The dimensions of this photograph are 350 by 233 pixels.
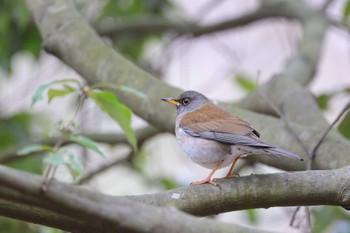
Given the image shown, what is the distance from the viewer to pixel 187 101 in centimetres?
436

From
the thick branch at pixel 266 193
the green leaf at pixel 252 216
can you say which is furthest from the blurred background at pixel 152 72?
the thick branch at pixel 266 193

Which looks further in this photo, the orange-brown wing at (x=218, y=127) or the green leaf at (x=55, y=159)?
the orange-brown wing at (x=218, y=127)

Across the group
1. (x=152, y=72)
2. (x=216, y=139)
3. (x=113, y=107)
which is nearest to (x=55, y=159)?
(x=113, y=107)

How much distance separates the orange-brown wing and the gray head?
0.25m

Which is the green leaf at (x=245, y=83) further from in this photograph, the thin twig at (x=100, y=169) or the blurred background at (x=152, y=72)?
the thin twig at (x=100, y=169)

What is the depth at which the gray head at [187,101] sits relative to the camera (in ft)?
14.2

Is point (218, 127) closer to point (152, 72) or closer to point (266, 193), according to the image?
point (266, 193)

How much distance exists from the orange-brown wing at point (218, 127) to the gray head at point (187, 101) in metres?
0.25

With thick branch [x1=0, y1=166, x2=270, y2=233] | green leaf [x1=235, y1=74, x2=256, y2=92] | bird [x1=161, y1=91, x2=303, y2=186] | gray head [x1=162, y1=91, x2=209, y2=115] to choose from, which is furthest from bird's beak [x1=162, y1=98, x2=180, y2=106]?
green leaf [x1=235, y1=74, x2=256, y2=92]

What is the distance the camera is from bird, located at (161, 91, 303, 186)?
3344 millimetres

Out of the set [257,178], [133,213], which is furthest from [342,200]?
[133,213]

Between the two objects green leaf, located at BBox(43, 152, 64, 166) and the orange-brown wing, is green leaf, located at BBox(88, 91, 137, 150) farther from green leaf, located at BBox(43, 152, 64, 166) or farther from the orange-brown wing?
the orange-brown wing

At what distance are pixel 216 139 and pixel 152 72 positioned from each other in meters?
3.30

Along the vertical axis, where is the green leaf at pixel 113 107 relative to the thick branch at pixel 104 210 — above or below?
below
